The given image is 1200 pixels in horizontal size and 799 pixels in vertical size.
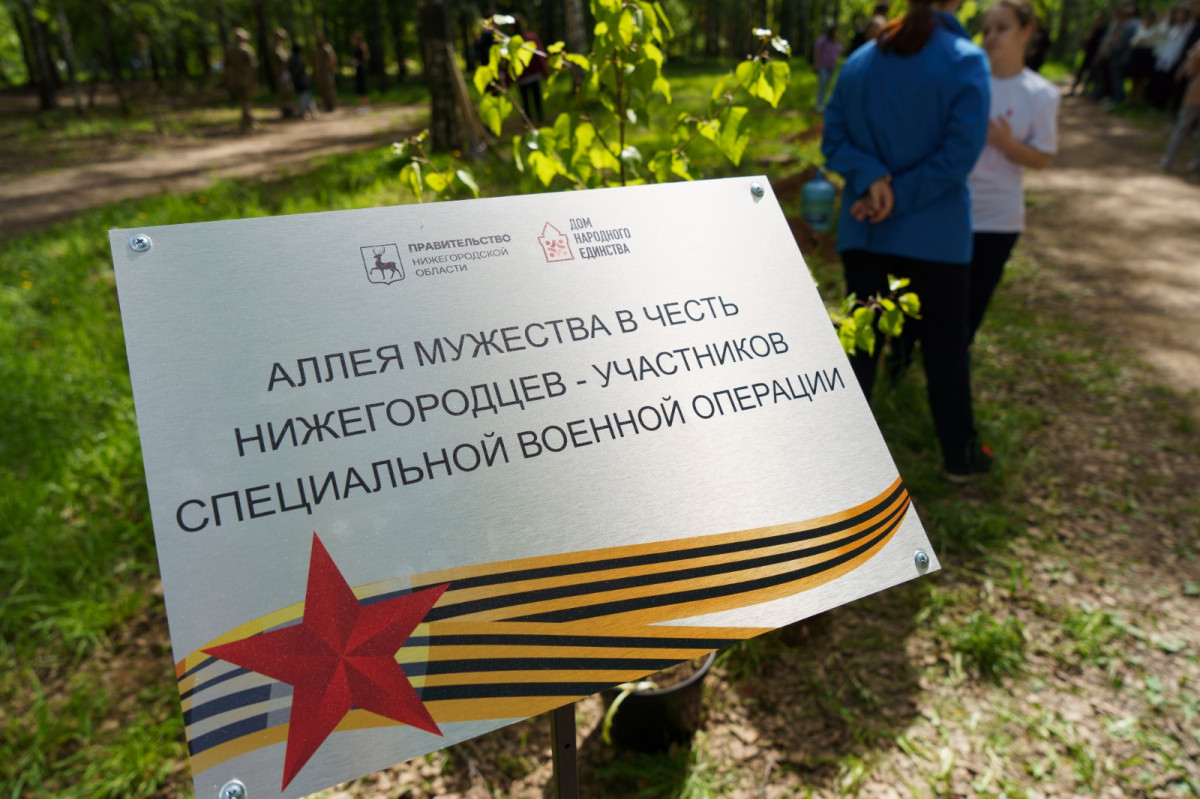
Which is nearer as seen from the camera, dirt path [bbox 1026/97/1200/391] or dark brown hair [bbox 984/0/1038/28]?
dark brown hair [bbox 984/0/1038/28]

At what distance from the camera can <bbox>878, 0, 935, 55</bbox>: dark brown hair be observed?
2289mm

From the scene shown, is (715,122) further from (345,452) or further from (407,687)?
(407,687)

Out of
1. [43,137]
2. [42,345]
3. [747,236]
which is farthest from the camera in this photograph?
[43,137]

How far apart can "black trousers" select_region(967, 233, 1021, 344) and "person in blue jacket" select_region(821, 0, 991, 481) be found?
396 millimetres

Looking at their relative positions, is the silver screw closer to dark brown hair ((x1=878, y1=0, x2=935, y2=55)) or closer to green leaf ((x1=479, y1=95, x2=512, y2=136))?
green leaf ((x1=479, y1=95, x2=512, y2=136))

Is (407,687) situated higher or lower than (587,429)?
lower

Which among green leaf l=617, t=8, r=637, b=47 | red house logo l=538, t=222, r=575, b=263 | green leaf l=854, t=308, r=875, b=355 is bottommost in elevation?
green leaf l=854, t=308, r=875, b=355

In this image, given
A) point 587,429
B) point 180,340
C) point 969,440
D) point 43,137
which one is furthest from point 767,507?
point 43,137

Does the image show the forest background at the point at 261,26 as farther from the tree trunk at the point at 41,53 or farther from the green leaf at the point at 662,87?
the green leaf at the point at 662,87

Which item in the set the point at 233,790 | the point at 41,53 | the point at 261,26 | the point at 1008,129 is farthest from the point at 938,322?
the point at 261,26

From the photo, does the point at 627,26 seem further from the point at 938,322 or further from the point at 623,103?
the point at 938,322

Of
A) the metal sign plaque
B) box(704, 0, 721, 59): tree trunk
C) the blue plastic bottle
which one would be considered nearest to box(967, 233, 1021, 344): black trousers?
the metal sign plaque

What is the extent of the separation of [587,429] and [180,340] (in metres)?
0.62

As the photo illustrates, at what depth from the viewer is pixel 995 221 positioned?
115 inches
